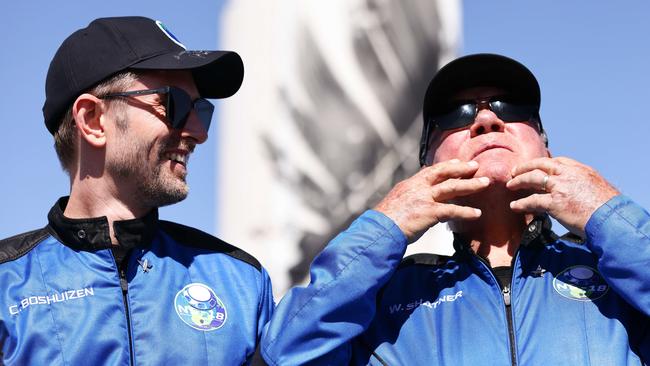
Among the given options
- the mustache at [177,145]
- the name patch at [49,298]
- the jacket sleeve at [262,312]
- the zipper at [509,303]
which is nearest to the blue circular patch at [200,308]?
the jacket sleeve at [262,312]

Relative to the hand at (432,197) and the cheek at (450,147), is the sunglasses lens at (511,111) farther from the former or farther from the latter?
the hand at (432,197)

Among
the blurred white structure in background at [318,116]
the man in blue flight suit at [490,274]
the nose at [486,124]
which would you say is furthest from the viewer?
the blurred white structure in background at [318,116]

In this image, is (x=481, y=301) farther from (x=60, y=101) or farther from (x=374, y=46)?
(x=374, y=46)

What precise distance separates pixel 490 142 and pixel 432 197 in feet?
1.38

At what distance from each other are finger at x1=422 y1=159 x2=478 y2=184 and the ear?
138 centimetres

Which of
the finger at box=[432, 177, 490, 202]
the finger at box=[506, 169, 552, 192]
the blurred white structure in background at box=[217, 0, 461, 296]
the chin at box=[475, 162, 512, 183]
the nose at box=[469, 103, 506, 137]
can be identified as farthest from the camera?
the blurred white structure in background at box=[217, 0, 461, 296]

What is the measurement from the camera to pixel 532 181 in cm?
317

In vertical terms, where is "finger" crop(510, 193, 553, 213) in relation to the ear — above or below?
below

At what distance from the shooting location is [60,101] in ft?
11.7

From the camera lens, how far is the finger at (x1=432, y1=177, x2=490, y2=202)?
3.26 meters

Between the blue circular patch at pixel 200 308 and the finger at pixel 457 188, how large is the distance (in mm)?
970

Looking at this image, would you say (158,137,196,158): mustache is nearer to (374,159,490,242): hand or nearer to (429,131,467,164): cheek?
(374,159,490,242): hand

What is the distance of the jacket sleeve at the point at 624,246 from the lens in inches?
115

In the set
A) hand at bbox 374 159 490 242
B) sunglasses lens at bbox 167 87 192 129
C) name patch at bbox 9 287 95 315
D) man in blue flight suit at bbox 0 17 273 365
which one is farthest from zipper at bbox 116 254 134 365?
hand at bbox 374 159 490 242
